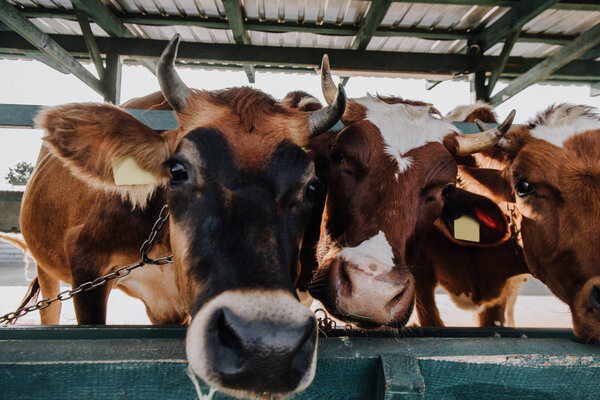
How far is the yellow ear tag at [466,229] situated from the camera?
271 centimetres

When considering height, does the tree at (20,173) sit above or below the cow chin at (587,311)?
above

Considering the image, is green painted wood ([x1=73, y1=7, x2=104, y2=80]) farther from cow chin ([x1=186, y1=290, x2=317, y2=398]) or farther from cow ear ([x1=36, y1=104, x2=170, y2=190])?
cow chin ([x1=186, y1=290, x2=317, y2=398])

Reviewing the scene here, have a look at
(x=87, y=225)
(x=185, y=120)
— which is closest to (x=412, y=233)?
(x=185, y=120)

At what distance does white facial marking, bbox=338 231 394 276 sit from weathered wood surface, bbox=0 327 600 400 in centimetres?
42

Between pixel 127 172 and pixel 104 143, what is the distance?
19cm

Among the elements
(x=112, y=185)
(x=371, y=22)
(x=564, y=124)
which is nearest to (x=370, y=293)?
(x=112, y=185)

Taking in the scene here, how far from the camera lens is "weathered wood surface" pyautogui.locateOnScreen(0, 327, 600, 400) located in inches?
39.1

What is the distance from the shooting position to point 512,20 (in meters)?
4.64

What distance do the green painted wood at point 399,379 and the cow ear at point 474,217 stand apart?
72.4 inches

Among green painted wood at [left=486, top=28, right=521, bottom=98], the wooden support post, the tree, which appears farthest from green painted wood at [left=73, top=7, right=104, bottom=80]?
the tree

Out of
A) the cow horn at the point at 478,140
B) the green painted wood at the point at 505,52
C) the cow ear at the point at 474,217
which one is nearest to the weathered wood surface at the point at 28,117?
the cow horn at the point at 478,140

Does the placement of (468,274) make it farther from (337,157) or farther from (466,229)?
(337,157)

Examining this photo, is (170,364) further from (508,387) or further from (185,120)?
(185,120)

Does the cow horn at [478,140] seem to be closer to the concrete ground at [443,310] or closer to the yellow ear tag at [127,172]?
the yellow ear tag at [127,172]
